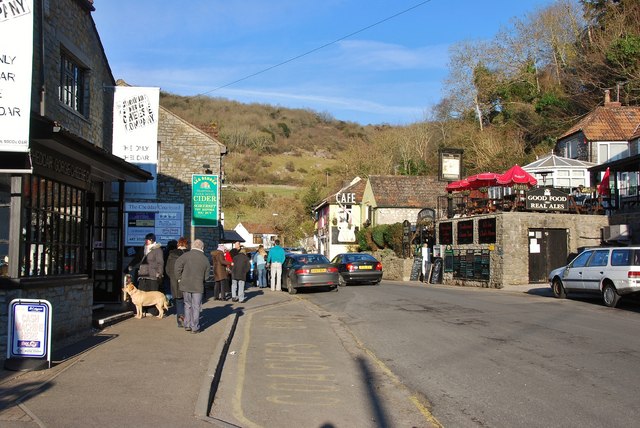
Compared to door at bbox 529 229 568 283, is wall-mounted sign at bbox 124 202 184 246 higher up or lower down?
higher up

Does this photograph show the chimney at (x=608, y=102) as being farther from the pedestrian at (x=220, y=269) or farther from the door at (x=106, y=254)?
the door at (x=106, y=254)

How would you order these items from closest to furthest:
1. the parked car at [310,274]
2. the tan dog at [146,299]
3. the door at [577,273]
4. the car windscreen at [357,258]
→ the tan dog at [146,299], the door at [577,273], the parked car at [310,274], the car windscreen at [357,258]

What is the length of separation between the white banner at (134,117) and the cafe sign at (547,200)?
17.4 m

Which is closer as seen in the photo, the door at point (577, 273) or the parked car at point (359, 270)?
the door at point (577, 273)

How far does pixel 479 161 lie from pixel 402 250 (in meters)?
15.5

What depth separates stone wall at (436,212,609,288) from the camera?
26.6 m

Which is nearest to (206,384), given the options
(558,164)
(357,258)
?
(357,258)

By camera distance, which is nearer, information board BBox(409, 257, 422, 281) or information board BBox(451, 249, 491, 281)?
information board BBox(451, 249, 491, 281)

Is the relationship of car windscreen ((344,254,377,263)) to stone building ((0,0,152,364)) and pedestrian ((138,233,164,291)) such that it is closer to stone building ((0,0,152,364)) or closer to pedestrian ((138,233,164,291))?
stone building ((0,0,152,364))

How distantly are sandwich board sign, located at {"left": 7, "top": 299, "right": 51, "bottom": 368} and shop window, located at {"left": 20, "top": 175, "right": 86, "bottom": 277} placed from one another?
1025 mm

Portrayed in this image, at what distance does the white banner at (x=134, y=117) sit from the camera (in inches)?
603

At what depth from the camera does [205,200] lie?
23.0 meters

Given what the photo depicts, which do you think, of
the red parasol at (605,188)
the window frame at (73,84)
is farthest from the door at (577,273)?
the window frame at (73,84)

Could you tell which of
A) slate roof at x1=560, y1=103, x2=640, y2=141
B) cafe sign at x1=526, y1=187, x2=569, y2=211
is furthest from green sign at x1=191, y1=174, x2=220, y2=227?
slate roof at x1=560, y1=103, x2=640, y2=141
